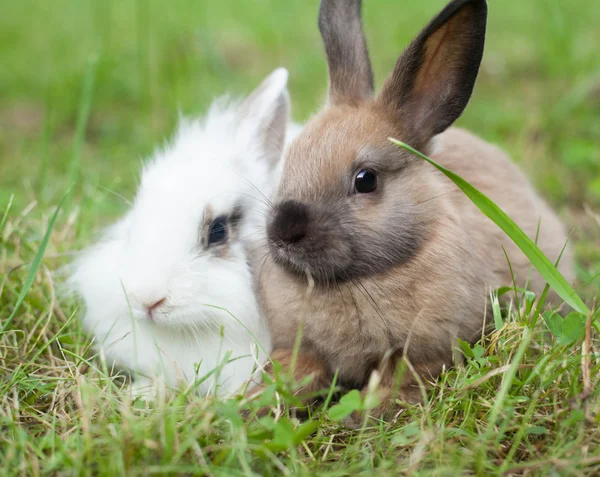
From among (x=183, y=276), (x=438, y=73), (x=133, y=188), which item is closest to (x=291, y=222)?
(x=183, y=276)

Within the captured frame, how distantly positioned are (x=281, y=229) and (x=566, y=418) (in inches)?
47.7

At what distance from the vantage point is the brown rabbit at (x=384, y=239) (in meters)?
2.61

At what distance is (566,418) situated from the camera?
226 centimetres

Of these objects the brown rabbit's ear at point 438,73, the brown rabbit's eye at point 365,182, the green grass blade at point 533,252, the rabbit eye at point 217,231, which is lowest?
the green grass blade at point 533,252

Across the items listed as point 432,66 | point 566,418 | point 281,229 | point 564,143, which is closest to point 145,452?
point 281,229

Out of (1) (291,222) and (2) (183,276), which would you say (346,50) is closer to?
(1) (291,222)

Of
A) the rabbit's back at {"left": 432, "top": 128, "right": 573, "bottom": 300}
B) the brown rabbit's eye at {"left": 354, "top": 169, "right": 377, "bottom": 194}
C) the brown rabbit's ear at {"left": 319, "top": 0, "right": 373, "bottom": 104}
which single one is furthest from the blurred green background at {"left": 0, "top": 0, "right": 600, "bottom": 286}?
the brown rabbit's eye at {"left": 354, "top": 169, "right": 377, "bottom": 194}

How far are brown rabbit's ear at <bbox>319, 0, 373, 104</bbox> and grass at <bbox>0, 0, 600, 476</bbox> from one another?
1.24 m

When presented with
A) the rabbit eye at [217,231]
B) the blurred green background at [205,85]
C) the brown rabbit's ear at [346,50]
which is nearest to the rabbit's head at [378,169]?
the brown rabbit's ear at [346,50]

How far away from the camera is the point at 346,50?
3.13 meters

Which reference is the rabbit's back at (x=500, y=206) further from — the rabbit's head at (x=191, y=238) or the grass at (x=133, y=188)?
the rabbit's head at (x=191, y=238)

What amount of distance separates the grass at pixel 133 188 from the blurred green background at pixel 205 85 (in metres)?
0.02

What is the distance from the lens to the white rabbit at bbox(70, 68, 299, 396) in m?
2.75

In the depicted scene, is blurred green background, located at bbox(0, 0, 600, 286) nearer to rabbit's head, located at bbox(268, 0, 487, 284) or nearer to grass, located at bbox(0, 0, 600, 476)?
grass, located at bbox(0, 0, 600, 476)
